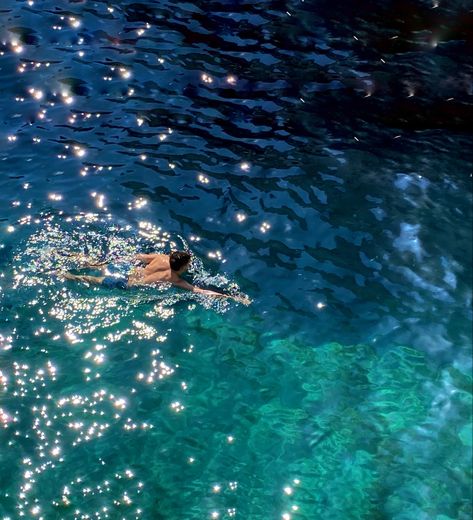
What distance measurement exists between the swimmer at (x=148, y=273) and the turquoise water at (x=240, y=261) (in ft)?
0.50

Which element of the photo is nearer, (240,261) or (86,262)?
(86,262)

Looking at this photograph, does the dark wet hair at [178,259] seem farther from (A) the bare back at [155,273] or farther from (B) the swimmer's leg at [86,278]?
(B) the swimmer's leg at [86,278]

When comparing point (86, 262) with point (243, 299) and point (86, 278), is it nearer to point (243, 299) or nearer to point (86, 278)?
point (86, 278)

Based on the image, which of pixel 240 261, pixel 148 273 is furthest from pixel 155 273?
pixel 240 261

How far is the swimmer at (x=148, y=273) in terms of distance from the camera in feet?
32.6

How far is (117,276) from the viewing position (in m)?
10.3

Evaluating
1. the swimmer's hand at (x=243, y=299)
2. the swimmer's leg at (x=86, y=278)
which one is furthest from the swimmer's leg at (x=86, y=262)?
the swimmer's hand at (x=243, y=299)

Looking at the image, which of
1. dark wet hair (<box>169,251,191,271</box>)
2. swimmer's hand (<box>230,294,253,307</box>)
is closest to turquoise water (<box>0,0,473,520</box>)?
swimmer's hand (<box>230,294,253,307</box>)

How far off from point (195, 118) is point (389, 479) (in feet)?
23.8

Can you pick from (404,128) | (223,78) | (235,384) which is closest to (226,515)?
(235,384)

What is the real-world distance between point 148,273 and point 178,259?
501mm

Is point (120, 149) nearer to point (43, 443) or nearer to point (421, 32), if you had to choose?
point (43, 443)

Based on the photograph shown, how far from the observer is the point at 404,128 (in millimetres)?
13211

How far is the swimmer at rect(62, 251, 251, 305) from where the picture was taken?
9945mm
